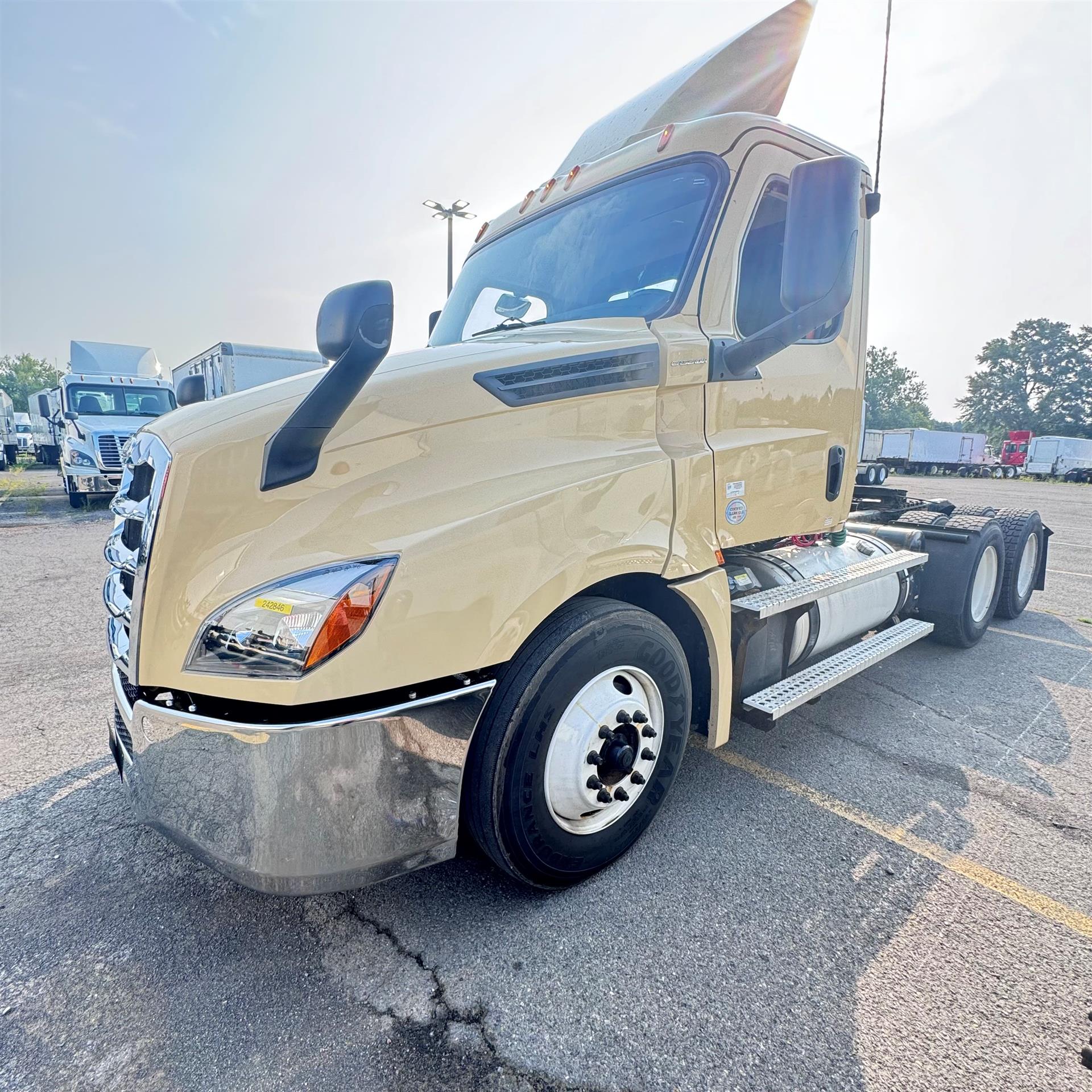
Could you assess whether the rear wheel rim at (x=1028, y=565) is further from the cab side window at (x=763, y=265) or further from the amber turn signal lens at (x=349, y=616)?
the amber turn signal lens at (x=349, y=616)

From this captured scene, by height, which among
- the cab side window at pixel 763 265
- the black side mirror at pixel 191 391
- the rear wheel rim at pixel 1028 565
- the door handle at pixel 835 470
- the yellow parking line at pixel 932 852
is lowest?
the yellow parking line at pixel 932 852

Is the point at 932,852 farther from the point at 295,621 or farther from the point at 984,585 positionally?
the point at 984,585

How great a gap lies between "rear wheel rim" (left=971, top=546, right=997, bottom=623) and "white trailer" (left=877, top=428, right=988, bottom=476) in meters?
41.8

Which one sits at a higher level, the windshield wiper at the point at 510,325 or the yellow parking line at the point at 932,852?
the windshield wiper at the point at 510,325

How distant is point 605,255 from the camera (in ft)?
9.37

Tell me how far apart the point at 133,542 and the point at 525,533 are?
1246mm

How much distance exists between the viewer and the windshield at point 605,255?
267 centimetres

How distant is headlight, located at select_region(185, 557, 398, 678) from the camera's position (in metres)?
1.67

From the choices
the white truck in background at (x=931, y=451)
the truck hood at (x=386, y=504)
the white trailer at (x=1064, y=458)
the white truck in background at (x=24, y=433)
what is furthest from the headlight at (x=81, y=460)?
the white trailer at (x=1064, y=458)

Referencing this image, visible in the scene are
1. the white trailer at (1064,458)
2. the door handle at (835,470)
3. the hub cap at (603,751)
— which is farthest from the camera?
the white trailer at (1064,458)

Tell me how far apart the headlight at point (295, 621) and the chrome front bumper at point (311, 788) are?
162 millimetres

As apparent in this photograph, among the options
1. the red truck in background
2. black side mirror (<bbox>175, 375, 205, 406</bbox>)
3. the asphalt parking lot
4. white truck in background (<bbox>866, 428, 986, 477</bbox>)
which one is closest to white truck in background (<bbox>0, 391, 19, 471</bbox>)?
black side mirror (<bbox>175, 375, 205, 406</bbox>)

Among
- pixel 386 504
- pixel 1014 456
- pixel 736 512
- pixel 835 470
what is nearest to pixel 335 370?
pixel 386 504

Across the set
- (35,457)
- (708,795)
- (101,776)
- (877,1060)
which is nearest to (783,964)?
(877,1060)
